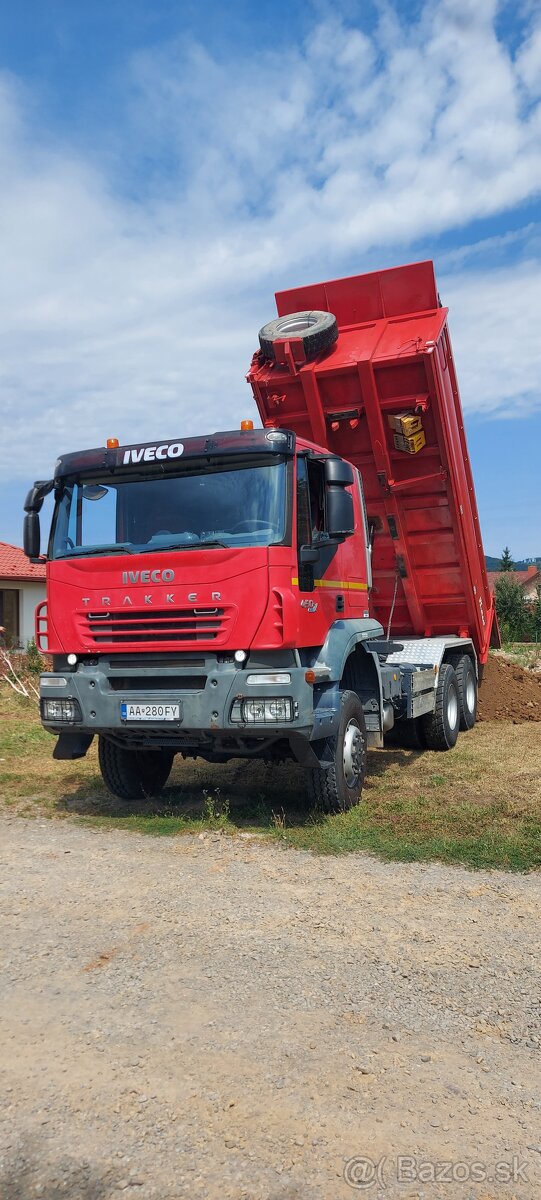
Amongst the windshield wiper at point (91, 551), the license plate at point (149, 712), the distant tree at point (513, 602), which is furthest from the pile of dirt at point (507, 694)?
the distant tree at point (513, 602)

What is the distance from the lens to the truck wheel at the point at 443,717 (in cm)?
919

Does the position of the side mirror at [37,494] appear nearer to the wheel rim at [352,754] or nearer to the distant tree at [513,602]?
the wheel rim at [352,754]

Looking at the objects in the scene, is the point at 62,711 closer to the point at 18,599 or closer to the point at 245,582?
the point at 245,582

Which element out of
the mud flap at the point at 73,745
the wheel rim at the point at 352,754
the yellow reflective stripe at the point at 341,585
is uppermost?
the yellow reflective stripe at the point at 341,585

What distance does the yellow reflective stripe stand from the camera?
20.3 feet

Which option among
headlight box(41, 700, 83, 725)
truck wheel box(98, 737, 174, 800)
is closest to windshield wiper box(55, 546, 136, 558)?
headlight box(41, 700, 83, 725)

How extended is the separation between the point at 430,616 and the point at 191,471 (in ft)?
14.8

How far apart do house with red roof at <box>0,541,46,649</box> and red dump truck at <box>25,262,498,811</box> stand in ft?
54.3

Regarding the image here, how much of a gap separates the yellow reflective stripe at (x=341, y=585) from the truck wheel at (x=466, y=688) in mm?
2938

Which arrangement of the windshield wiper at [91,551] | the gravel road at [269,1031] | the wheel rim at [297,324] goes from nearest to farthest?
the gravel road at [269,1031], the windshield wiper at [91,551], the wheel rim at [297,324]

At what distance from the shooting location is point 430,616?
983cm

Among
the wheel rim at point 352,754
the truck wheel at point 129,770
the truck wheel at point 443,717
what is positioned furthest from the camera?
the truck wheel at point 443,717

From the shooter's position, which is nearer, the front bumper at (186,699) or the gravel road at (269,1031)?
the gravel road at (269,1031)

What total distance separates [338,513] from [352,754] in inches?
72.3
